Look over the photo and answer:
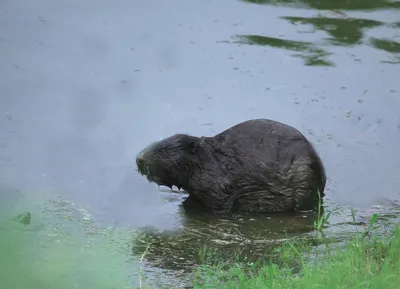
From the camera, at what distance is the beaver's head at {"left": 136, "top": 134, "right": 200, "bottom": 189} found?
6.88 m

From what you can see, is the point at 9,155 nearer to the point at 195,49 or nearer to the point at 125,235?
the point at 125,235

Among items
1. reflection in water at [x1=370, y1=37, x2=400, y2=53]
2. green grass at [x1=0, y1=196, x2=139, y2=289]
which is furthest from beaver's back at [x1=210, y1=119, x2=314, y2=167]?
reflection in water at [x1=370, y1=37, x2=400, y2=53]

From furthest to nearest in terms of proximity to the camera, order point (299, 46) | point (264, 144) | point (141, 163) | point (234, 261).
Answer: point (299, 46)
point (141, 163)
point (264, 144)
point (234, 261)

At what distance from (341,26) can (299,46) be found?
2.95ft

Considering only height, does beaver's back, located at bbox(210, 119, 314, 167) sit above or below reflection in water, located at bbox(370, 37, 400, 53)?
below

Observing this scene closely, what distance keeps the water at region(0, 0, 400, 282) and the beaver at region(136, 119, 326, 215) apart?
19 cm

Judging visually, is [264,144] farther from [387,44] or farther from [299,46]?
[387,44]

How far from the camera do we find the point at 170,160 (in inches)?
272

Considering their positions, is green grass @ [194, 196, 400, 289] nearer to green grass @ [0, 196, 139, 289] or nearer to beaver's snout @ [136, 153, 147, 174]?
green grass @ [0, 196, 139, 289]

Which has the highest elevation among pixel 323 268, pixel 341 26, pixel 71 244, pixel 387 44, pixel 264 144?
pixel 341 26

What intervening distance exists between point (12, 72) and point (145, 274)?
3926 millimetres

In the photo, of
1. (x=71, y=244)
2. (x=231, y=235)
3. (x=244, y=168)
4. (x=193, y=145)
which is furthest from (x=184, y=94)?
(x=71, y=244)

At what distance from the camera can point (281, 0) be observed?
10859 millimetres

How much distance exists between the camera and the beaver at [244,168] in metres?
6.68
